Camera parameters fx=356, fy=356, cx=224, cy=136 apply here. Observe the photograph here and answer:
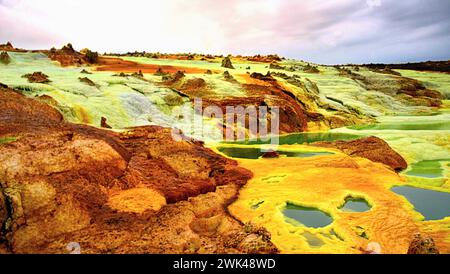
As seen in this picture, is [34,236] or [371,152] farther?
[371,152]

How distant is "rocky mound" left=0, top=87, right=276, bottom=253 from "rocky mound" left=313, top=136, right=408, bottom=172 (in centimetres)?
602

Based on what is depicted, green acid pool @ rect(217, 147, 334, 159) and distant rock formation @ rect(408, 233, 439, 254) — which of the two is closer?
distant rock formation @ rect(408, 233, 439, 254)

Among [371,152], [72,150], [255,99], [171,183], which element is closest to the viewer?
[72,150]

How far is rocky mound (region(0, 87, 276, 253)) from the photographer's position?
690 centimetres

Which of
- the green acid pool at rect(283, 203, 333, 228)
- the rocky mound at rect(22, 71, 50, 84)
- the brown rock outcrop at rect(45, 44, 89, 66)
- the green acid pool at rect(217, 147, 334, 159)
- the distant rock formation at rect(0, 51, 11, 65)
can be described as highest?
the brown rock outcrop at rect(45, 44, 89, 66)

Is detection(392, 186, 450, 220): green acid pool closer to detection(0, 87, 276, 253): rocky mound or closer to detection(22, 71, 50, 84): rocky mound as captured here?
detection(0, 87, 276, 253): rocky mound

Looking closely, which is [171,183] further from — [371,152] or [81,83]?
[81,83]

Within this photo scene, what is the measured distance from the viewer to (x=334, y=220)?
27.8 ft

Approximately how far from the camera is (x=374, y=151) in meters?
14.8

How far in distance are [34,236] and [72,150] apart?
285 centimetres

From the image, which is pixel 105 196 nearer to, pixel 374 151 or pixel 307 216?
pixel 307 216

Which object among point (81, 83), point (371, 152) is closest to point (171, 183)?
point (371, 152)

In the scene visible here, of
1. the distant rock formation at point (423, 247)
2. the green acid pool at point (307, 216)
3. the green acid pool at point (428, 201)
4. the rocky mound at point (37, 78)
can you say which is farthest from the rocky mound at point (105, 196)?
the rocky mound at point (37, 78)

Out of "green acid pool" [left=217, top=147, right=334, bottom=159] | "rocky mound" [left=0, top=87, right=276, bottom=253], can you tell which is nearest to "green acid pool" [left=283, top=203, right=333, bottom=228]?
"rocky mound" [left=0, top=87, right=276, bottom=253]
